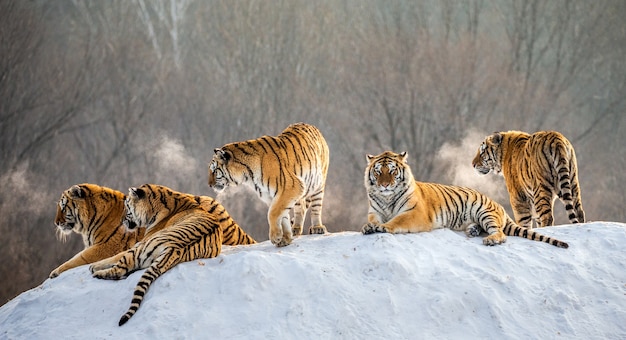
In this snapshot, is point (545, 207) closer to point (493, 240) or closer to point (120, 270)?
point (493, 240)

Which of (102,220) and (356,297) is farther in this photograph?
(102,220)

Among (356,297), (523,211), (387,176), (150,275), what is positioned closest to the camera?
(356,297)

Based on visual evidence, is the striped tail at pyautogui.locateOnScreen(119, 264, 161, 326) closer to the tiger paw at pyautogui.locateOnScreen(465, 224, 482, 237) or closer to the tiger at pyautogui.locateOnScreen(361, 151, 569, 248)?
the tiger at pyautogui.locateOnScreen(361, 151, 569, 248)

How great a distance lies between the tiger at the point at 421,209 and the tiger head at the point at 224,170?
1212mm

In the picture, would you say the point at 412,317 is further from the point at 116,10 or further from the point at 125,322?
the point at 116,10

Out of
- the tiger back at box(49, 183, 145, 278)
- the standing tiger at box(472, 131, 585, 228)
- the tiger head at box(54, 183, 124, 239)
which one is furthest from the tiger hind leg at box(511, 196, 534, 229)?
the tiger head at box(54, 183, 124, 239)

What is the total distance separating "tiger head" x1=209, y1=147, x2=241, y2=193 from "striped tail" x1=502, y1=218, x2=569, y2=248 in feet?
8.26

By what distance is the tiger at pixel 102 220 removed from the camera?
22.9 feet

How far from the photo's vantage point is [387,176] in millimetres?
6430

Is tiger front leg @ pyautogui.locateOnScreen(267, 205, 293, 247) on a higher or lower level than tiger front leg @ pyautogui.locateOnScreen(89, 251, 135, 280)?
higher

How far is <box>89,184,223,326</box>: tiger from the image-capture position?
5609 millimetres

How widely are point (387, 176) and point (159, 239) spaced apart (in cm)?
207

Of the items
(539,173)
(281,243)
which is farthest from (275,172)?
(539,173)

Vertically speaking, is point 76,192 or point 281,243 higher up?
point 76,192
